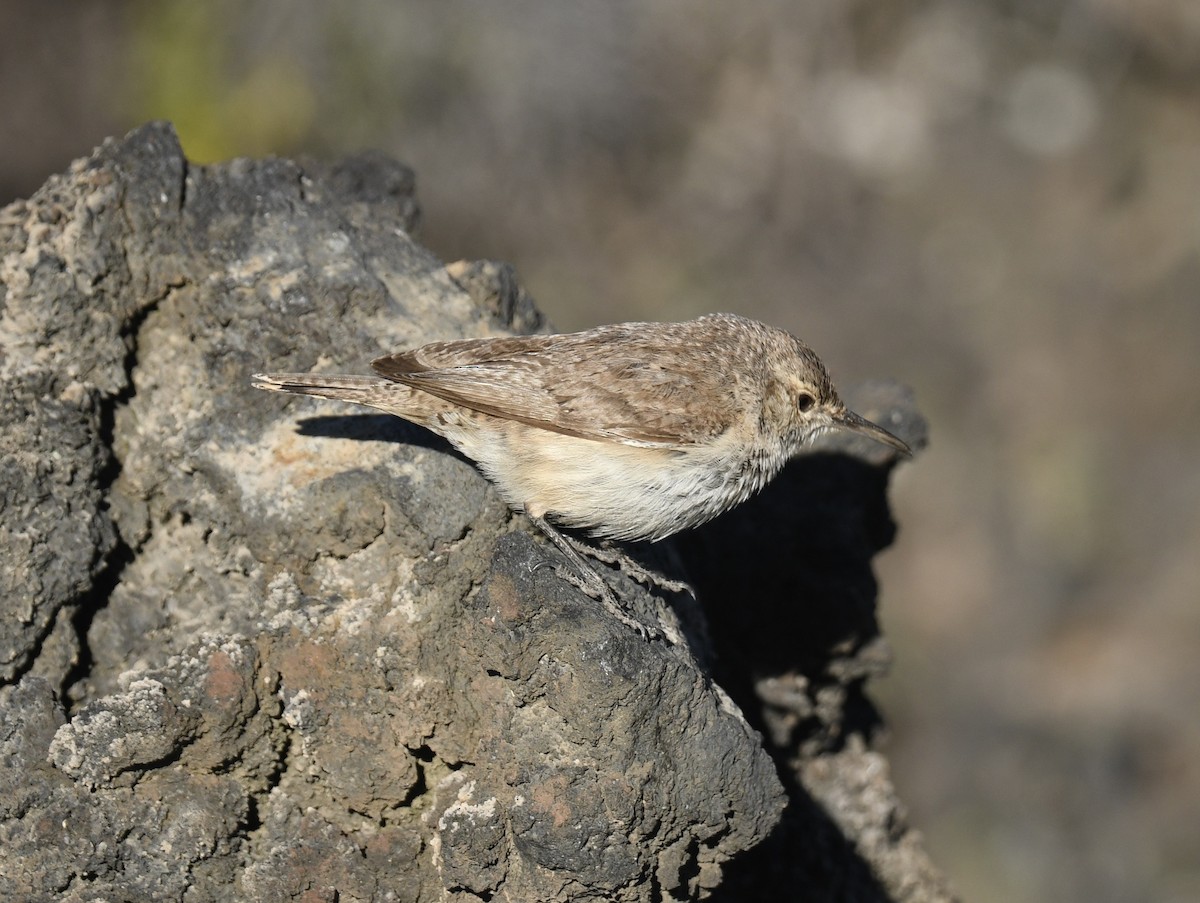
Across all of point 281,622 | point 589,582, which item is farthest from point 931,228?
point 281,622

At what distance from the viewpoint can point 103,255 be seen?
425 centimetres

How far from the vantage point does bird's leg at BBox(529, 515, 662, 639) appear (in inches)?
155

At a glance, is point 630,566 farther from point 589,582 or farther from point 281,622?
point 281,622

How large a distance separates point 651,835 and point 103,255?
8.42 feet

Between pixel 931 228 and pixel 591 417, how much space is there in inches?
372

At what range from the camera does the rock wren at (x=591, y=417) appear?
4.27m

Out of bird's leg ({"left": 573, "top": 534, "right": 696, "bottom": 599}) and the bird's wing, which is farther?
bird's leg ({"left": 573, "top": 534, "right": 696, "bottom": 599})

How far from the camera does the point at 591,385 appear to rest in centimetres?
452

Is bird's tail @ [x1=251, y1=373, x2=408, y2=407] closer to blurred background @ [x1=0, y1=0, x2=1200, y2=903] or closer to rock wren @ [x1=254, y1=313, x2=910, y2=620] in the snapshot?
rock wren @ [x1=254, y1=313, x2=910, y2=620]

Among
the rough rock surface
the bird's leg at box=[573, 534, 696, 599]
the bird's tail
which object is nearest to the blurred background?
the rough rock surface

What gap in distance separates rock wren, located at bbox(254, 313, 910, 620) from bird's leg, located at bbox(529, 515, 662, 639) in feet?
0.03

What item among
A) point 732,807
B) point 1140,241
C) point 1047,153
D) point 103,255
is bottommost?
point 732,807

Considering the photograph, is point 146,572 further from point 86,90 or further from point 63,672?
point 86,90

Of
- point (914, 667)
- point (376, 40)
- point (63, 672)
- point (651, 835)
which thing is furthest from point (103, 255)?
point (914, 667)
